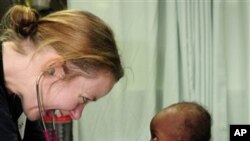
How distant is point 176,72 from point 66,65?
104 cm

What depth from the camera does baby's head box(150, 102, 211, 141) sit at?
1379 mm

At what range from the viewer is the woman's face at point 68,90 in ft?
2.87

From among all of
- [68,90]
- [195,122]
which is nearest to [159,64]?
[195,122]

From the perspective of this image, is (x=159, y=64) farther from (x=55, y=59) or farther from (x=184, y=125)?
(x=55, y=59)

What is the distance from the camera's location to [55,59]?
0.84 meters

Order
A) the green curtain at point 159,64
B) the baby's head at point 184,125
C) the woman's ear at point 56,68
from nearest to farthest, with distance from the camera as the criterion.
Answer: the woman's ear at point 56,68, the baby's head at point 184,125, the green curtain at point 159,64

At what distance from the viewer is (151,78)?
1834 mm

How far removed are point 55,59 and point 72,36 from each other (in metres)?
0.07

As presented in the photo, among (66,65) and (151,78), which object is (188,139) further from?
(66,65)

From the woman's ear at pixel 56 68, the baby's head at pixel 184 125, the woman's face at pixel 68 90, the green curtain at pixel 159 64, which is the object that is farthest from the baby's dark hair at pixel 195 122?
the woman's ear at pixel 56 68

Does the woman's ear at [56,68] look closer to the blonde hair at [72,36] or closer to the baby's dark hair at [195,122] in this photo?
the blonde hair at [72,36]

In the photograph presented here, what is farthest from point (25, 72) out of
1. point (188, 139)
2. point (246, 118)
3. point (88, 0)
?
point (246, 118)

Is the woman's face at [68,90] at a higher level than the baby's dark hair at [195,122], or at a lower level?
higher

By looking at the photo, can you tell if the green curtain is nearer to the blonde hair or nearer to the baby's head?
the baby's head
